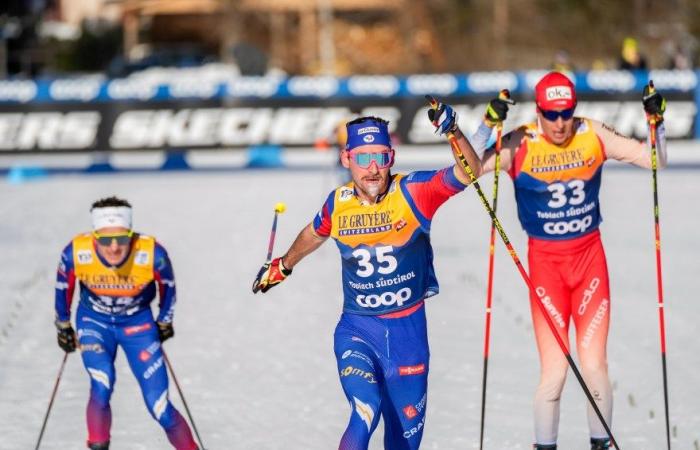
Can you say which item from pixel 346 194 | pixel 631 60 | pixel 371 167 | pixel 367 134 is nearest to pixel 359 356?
pixel 346 194

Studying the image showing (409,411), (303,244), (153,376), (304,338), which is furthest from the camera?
(304,338)

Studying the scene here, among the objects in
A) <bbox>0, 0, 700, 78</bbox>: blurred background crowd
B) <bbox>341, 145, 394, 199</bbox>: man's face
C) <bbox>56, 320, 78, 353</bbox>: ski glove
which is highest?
<bbox>0, 0, 700, 78</bbox>: blurred background crowd

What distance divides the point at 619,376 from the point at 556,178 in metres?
2.86

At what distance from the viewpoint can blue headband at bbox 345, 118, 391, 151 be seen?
6414mm

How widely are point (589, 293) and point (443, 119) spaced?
5.48ft

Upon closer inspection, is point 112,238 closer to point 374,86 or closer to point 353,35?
point 374,86

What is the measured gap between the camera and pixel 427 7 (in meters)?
52.4

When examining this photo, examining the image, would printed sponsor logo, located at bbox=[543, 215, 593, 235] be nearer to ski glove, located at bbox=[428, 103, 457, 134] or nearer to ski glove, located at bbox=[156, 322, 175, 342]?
ski glove, located at bbox=[428, 103, 457, 134]

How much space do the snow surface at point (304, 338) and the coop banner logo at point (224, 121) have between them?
615 cm

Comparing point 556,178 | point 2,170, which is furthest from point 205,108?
point 556,178

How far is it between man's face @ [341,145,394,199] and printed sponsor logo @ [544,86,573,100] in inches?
48.8

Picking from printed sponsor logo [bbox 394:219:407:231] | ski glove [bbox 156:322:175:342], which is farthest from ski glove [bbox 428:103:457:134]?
ski glove [bbox 156:322:175:342]

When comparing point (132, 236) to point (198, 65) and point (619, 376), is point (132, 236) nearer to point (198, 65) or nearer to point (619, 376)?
point (619, 376)

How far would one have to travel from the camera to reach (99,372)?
7.39 m
